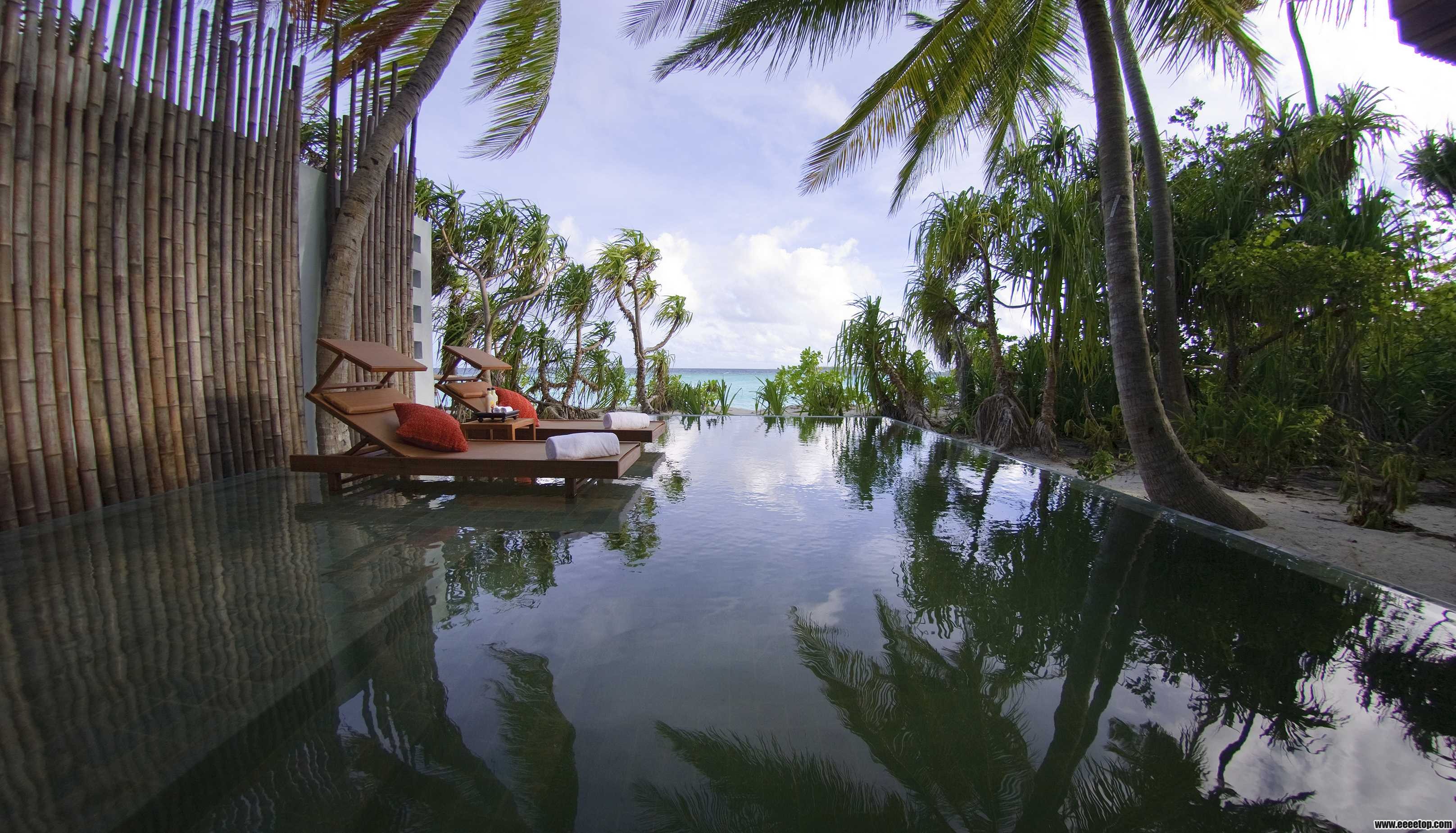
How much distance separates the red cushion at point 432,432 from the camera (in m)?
4.15

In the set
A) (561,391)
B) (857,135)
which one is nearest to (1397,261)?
(857,135)

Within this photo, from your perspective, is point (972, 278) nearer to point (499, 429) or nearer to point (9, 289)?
point (499, 429)

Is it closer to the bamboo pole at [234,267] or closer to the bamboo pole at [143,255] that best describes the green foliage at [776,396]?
the bamboo pole at [234,267]

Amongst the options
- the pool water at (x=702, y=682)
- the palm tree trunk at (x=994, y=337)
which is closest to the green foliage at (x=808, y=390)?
the palm tree trunk at (x=994, y=337)

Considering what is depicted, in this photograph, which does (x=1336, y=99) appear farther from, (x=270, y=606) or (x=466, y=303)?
(x=466, y=303)

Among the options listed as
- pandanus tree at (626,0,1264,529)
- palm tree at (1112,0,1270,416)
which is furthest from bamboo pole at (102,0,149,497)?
palm tree at (1112,0,1270,416)

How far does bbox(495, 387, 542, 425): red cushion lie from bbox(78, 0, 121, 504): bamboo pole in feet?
8.92

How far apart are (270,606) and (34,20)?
3105mm

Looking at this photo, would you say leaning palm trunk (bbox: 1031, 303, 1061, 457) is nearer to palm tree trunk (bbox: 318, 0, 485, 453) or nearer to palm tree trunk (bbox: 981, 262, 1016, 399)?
palm tree trunk (bbox: 981, 262, 1016, 399)

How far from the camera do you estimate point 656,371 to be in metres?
11.2

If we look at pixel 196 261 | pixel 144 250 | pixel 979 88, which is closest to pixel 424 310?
pixel 196 261

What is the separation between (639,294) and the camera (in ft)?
35.0

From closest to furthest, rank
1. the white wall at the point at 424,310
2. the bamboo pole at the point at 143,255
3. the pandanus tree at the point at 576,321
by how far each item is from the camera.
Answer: the bamboo pole at the point at 143,255
the white wall at the point at 424,310
the pandanus tree at the point at 576,321

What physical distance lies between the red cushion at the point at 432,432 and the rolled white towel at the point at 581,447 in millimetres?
646
